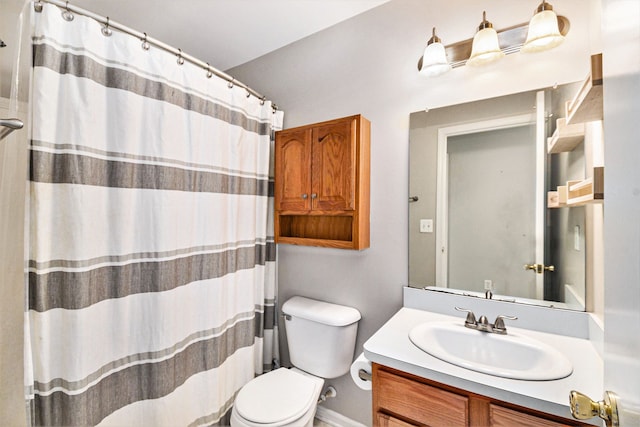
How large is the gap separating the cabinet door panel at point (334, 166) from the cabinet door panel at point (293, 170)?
50 mm

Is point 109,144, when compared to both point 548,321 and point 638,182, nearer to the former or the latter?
point 638,182

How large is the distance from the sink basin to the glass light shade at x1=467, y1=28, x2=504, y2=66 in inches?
46.3

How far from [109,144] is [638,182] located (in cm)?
150

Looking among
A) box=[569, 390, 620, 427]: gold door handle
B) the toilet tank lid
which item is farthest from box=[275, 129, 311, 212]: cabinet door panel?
box=[569, 390, 620, 427]: gold door handle

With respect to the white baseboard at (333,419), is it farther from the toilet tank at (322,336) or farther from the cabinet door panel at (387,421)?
the cabinet door panel at (387,421)

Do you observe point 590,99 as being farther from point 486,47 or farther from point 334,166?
point 334,166

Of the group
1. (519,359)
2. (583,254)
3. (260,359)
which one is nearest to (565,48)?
(583,254)

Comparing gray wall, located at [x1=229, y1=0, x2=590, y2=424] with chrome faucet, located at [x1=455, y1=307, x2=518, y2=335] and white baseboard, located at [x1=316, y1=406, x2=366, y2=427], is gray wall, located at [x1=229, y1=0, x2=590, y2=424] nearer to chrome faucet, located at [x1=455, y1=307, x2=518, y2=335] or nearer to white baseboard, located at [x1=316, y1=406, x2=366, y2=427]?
white baseboard, located at [x1=316, y1=406, x2=366, y2=427]

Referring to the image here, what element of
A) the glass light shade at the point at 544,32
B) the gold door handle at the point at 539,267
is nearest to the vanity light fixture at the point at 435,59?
the glass light shade at the point at 544,32

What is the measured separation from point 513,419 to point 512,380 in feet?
0.33

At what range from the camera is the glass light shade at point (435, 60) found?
1332 mm

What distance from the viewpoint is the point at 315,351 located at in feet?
5.21

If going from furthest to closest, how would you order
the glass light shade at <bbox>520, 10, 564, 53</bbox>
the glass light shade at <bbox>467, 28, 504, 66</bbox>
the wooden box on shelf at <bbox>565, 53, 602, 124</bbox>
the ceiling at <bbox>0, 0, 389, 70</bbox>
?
the ceiling at <bbox>0, 0, 389, 70</bbox> < the glass light shade at <bbox>467, 28, 504, 66</bbox> < the glass light shade at <bbox>520, 10, 564, 53</bbox> < the wooden box on shelf at <bbox>565, 53, 602, 124</bbox>

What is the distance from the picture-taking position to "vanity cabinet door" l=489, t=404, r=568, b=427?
2.55 feet
